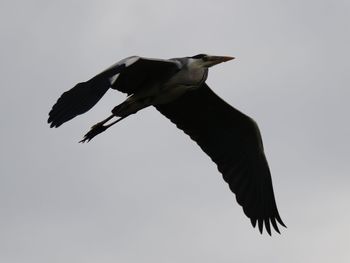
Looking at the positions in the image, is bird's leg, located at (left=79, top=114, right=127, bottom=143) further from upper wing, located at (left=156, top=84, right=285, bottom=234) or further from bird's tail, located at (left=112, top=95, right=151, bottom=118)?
upper wing, located at (left=156, top=84, right=285, bottom=234)

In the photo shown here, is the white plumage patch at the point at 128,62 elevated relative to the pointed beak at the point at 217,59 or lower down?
lower down

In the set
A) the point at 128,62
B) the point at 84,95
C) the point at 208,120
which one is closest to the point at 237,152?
the point at 208,120

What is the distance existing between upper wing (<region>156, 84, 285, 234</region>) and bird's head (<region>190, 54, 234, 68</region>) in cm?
132

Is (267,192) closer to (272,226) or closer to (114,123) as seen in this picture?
(272,226)

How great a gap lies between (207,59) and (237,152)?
2.17m

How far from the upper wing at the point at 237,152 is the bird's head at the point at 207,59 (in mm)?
1316

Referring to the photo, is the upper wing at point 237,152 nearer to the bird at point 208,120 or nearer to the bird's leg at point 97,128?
the bird at point 208,120

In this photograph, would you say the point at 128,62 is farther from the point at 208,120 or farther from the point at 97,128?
the point at 208,120

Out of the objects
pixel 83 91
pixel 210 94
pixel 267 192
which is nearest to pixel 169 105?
pixel 210 94

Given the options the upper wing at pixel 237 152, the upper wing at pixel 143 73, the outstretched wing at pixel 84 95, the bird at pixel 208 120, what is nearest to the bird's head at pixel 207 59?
the bird at pixel 208 120

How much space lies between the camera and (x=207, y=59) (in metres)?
15.5

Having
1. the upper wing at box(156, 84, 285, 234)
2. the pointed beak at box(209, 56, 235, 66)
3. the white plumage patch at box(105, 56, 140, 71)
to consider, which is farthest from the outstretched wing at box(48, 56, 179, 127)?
the upper wing at box(156, 84, 285, 234)

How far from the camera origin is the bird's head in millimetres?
15450

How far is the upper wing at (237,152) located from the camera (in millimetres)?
16828
